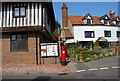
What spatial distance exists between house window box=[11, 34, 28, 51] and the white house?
16.9 meters

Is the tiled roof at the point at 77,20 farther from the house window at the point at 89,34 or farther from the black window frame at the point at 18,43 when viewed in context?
the black window frame at the point at 18,43

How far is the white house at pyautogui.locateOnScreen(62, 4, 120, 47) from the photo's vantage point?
28.5m

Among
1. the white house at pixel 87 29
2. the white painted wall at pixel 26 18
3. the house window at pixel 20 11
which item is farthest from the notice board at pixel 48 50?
the white house at pixel 87 29

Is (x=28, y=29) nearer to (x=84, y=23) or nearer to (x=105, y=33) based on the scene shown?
(x=84, y=23)

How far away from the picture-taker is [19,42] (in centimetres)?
1184

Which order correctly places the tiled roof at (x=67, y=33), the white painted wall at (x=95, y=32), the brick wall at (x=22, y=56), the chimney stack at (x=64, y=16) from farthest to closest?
the chimney stack at (x=64, y=16)
the tiled roof at (x=67, y=33)
the white painted wall at (x=95, y=32)
the brick wall at (x=22, y=56)

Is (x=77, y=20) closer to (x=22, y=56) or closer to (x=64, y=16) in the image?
(x=64, y=16)

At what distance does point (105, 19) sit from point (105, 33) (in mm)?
3255

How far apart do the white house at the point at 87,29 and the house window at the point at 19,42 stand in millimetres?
16949

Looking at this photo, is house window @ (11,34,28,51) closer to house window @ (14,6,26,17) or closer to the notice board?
the notice board

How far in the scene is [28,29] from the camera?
11164 mm

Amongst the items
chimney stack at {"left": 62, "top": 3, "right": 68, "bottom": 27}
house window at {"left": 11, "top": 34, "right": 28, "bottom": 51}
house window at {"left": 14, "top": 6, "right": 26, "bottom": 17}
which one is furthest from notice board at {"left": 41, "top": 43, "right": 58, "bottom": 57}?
chimney stack at {"left": 62, "top": 3, "right": 68, "bottom": 27}

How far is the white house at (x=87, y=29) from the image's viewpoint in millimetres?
28523

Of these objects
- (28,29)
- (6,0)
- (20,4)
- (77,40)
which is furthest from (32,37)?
(77,40)
